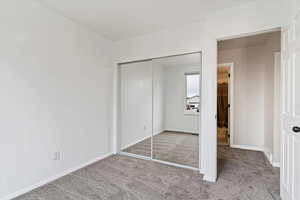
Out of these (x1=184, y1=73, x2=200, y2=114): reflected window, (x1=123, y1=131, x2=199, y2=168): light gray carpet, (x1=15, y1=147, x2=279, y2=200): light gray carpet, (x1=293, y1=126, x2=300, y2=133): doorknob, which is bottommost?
(x1=15, y1=147, x2=279, y2=200): light gray carpet

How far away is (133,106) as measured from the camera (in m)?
3.47

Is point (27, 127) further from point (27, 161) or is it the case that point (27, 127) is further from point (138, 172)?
point (138, 172)

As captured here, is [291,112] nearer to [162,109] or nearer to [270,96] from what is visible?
[270,96]

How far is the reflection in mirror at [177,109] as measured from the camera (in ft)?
9.04

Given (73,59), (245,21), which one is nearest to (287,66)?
(245,21)

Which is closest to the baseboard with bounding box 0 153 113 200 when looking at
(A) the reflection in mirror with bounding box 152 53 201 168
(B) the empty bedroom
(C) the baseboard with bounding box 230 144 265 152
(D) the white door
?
(B) the empty bedroom

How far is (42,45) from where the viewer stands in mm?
2123

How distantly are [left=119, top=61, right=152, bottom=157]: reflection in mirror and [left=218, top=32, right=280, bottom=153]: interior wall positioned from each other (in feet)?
7.55

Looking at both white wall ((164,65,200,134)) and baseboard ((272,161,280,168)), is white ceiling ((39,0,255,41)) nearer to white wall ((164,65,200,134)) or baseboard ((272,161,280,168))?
white wall ((164,65,200,134))

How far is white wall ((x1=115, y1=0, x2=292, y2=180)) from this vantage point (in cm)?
194

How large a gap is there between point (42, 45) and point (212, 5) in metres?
2.47

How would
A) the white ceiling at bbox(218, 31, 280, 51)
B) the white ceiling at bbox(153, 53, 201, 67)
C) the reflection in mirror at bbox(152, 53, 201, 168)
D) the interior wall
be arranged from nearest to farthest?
the white ceiling at bbox(153, 53, 201, 67) → the reflection in mirror at bbox(152, 53, 201, 168) → the white ceiling at bbox(218, 31, 280, 51) → the interior wall

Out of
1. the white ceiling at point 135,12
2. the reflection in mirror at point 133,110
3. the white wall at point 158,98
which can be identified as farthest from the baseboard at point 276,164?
the white ceiling at point 135,12

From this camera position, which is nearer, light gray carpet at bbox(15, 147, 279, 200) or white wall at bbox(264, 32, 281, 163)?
light gray carpet at bbox(15, 147, 279, 200)
